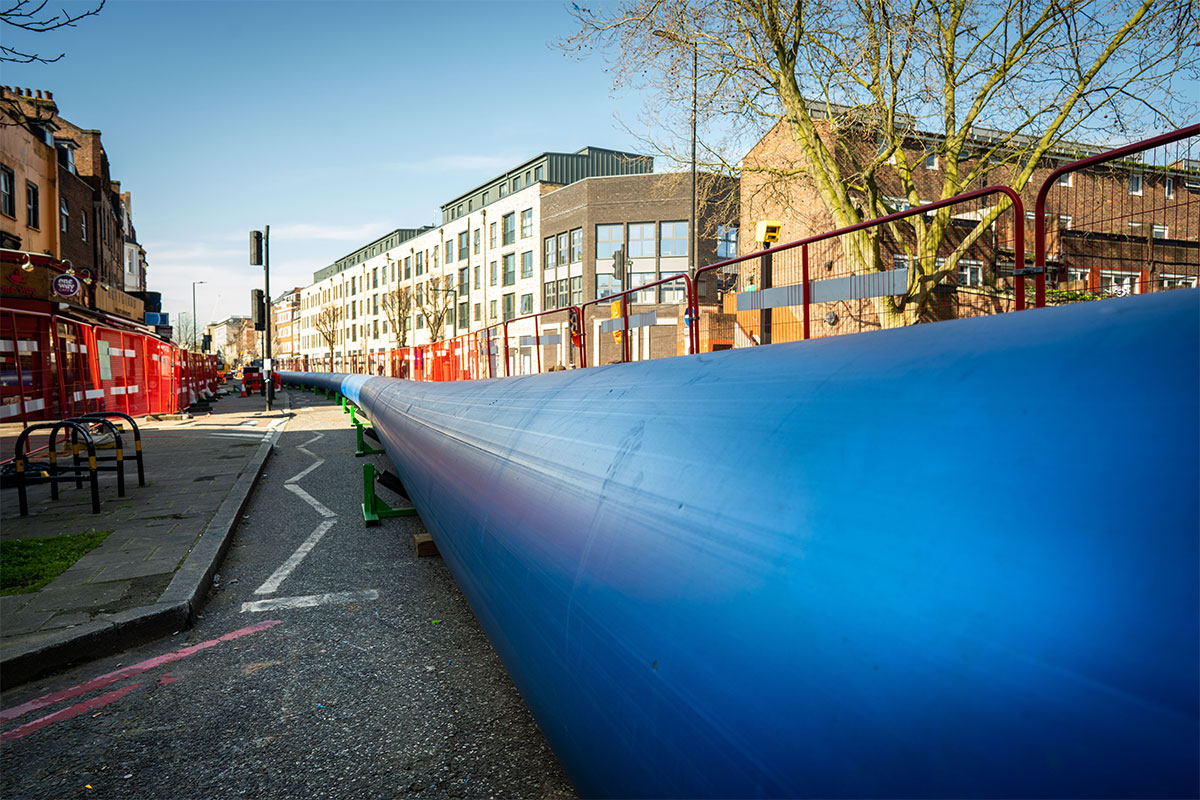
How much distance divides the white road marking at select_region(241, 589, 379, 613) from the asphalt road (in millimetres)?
13

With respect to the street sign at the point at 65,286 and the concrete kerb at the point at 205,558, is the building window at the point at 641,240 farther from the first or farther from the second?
the concrete kerb at the point at 205,558

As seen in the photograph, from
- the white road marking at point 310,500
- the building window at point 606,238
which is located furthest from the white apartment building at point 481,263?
the white road marking at point 310,500

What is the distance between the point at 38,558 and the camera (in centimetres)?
485

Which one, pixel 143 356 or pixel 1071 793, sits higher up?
pixel 143 356

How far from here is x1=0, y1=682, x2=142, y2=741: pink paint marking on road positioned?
2826 millimetres

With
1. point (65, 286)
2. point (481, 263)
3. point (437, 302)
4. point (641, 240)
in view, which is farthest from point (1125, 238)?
point (437, 302)

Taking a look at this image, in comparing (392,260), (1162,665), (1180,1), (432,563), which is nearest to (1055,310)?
(1162,665)

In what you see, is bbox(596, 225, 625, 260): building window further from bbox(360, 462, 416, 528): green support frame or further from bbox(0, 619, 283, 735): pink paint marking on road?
bbox(0, 619, 283, 735): pink paint marking on road

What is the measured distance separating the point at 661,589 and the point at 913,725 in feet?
1.68

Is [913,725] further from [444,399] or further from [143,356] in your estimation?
[143,356]

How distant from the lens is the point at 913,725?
0.79 meters

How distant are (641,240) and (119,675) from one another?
132 feet

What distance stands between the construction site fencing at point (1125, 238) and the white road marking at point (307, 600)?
4540 mm

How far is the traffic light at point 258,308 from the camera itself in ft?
69.0
